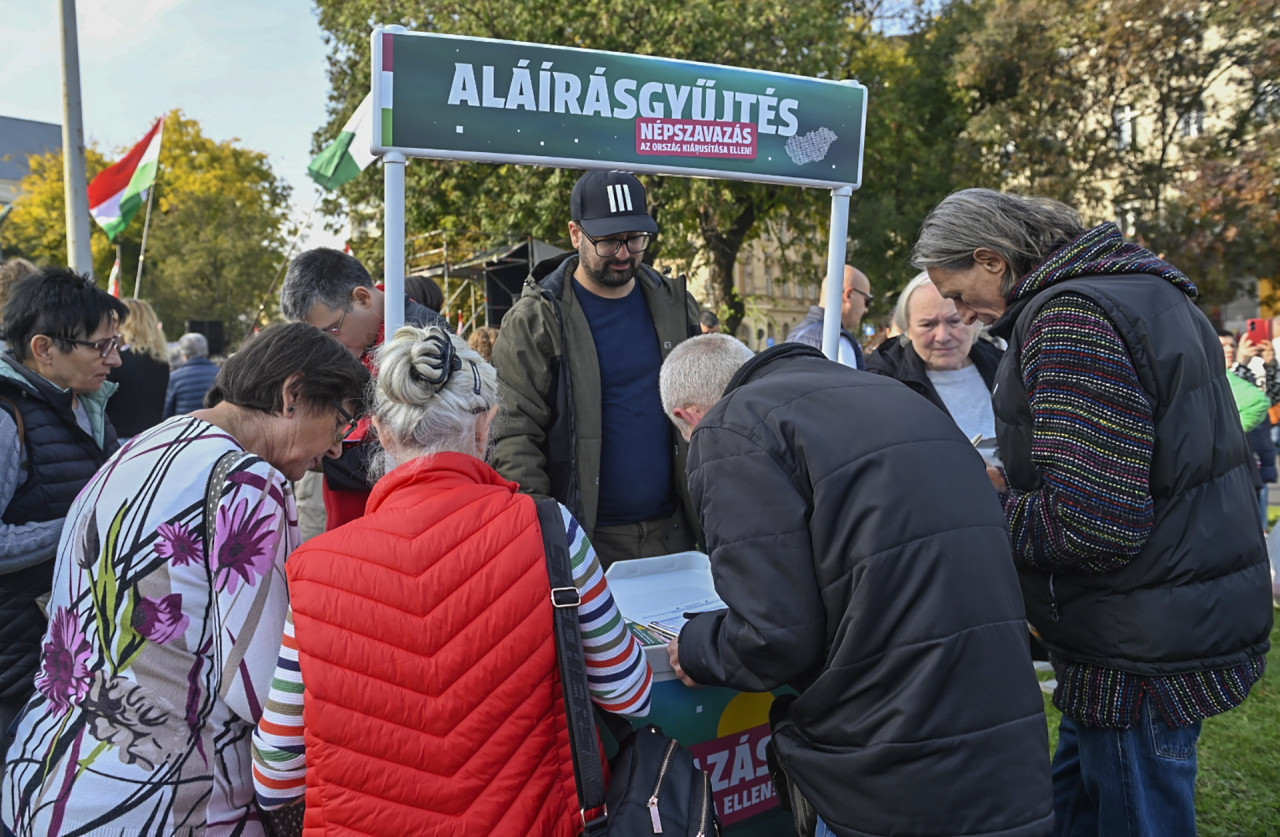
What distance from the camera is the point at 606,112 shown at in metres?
2.68

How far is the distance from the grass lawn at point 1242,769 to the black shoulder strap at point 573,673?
2.52 m

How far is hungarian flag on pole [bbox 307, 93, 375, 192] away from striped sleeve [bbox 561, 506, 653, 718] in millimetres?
1466

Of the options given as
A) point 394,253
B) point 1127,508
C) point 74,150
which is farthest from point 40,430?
point 74,150

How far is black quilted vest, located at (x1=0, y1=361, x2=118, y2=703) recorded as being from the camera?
2.30 meters

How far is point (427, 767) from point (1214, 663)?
1552mm

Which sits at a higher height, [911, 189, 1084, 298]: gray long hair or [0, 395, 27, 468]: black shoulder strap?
[911, 189, 1084, 298]: gray long hair

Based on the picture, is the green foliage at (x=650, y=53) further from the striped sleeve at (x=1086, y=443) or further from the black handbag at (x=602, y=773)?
the black handbag at (x=602, y=773)

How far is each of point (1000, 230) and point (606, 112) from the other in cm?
123

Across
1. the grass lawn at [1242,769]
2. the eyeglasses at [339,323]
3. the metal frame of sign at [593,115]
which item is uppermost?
the metal frame of sign at [593,115]

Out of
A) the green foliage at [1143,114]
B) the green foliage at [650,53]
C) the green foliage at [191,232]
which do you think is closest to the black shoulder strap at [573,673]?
the green foliage at [650,53]

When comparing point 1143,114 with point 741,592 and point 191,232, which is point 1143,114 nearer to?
point 741,592

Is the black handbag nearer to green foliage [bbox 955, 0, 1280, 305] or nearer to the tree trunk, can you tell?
the tree trunk

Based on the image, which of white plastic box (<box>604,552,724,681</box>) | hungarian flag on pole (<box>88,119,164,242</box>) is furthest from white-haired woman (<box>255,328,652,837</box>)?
hungarian flag on pole (<box>88,119,164,242</box>)

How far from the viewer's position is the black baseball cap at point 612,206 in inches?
112
